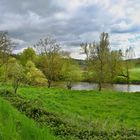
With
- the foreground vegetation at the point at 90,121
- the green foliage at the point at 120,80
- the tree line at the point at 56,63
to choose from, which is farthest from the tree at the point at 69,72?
the foreground vegetation at the point at 90,121

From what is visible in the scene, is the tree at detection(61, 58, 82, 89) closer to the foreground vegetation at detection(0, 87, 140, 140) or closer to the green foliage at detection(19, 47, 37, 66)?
the green foliage at detection(19, 47, 37, 66)

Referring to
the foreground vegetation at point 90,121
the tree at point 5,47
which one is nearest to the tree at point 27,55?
the tree at point 5,47

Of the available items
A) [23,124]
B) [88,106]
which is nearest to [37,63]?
[88,106]

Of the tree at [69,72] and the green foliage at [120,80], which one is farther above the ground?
the tree at [69,72]

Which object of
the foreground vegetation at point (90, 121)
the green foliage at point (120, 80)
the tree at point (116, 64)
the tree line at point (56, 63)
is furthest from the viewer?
the green foliage at point (120, 80)

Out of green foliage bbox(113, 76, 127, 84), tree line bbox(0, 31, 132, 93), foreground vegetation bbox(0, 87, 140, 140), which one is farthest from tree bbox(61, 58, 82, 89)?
foreground vegetation bbox(0, 87, 140, 140)

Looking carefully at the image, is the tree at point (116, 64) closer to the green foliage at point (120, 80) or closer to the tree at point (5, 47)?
the green foliage at point (120, 80)

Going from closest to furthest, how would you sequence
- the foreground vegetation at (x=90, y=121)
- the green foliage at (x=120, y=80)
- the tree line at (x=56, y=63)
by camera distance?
1. the foreground vegetation at (x=90, y=121)
2. the tree line at (x=56, y=63)
3. the green foliage at (x=120, y=80)

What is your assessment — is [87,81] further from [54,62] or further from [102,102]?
[102,102]

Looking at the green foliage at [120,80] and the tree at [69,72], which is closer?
the tree at [69,72]

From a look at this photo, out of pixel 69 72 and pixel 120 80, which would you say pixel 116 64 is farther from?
pixel 69 72

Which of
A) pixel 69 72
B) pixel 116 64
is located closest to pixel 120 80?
pixel 116 64

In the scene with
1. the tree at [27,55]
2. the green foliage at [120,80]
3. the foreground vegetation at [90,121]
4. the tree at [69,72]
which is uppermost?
the tree at [27,55]

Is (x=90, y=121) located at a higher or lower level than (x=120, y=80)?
lower
